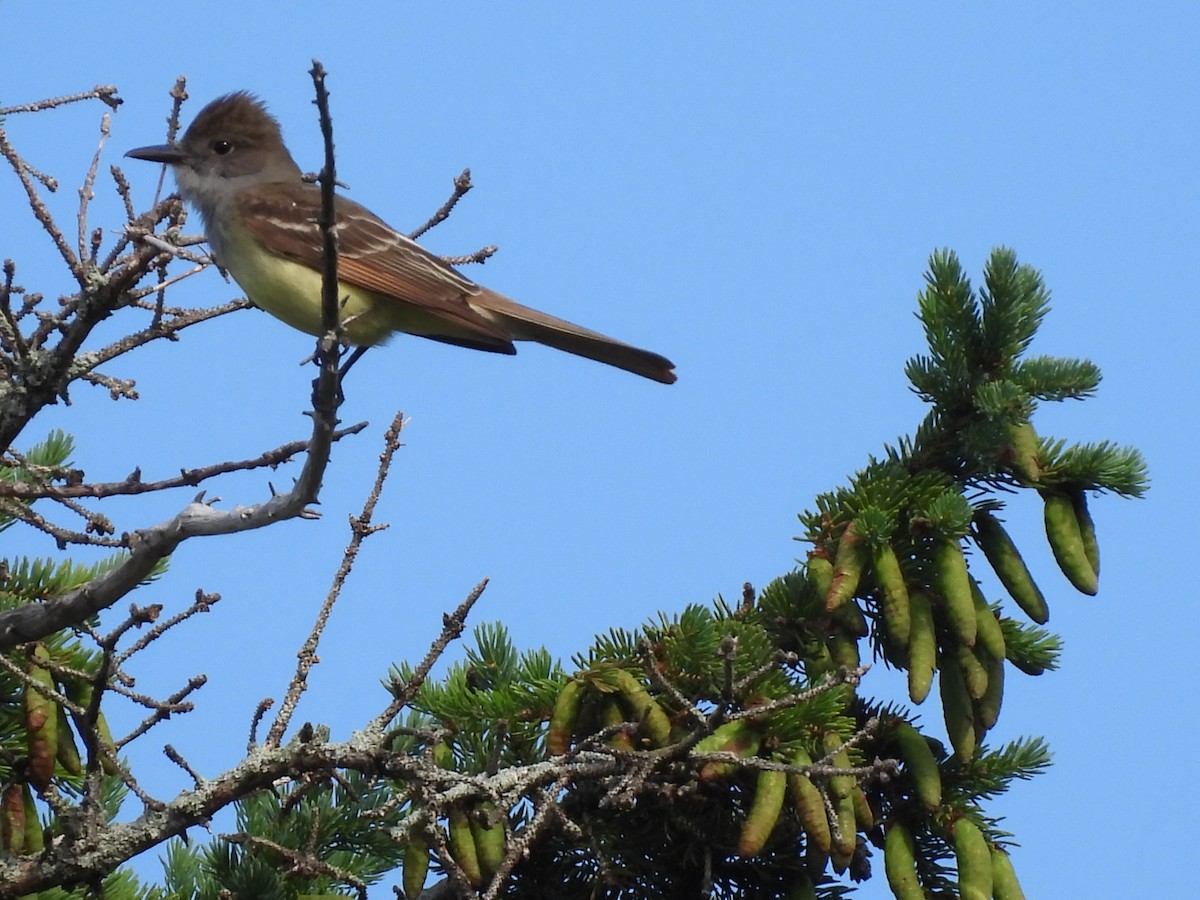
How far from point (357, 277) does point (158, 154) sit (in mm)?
1351

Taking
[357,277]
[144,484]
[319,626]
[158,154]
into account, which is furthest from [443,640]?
[158,154]

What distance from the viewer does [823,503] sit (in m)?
3.80

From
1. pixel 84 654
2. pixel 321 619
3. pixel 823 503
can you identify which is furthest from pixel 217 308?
pixel 823 503

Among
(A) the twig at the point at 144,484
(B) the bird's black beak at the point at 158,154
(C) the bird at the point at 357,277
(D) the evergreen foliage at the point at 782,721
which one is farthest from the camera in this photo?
(B) the bird's black beak at the point at 158,154

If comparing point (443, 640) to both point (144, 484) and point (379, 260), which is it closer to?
point (144, 484)

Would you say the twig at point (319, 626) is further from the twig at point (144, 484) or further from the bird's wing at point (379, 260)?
the bird's wing at point (379, 260)

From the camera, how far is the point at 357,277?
5.63 meters

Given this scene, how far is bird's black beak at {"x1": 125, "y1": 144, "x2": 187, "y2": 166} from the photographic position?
20.4ft

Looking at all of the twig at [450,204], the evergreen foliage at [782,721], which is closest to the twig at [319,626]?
the evergreen foliage at [782,721]

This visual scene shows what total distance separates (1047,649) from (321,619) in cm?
191

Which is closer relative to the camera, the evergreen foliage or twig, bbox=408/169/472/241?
the evergreen foliage

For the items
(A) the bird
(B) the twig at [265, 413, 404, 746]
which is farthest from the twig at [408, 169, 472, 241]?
(B) the twig at [265, 413, 404, 746]

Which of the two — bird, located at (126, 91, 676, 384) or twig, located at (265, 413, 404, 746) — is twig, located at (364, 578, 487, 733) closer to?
twig, located at (265, 413, 404, 746)

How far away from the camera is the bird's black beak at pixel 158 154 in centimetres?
623
